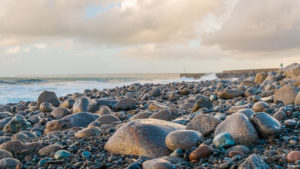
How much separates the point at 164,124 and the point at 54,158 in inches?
40.3

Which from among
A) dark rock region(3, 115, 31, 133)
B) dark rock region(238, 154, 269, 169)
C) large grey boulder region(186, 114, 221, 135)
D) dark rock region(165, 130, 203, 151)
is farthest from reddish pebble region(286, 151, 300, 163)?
dark rock region(3, 115, 31, 133)

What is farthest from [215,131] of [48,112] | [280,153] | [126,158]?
[48,112]

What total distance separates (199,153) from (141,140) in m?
0.55

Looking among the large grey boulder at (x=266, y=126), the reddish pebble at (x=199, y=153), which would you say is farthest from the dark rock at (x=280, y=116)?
the reddish pebble at (x=199, y=153)

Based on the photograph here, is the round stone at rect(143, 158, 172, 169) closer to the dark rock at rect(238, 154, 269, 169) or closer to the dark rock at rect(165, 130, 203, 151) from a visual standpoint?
the dark rock at rect(165, 130, 203, 151)

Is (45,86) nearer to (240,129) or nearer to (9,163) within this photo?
(9,163)

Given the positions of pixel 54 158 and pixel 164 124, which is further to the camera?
pixel 164 124

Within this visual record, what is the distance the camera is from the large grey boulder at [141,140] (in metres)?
2.34

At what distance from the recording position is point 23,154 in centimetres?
270

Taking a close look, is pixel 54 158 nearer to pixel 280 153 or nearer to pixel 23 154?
pixel 23 154

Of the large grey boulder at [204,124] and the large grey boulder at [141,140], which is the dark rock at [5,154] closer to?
the large grey boulder at [141,140]

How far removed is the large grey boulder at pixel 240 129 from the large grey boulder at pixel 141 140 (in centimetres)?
49

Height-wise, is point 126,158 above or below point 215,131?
below

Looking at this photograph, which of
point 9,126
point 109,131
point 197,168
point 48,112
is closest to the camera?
point 197,168
